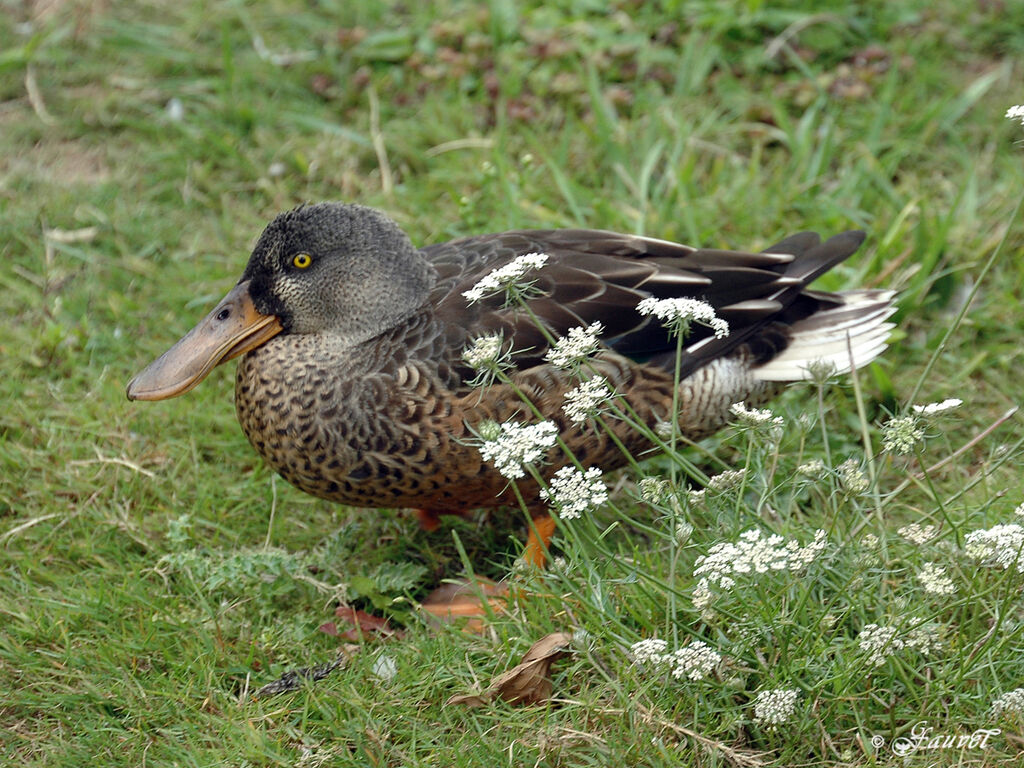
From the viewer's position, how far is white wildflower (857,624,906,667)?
2182 millimetres

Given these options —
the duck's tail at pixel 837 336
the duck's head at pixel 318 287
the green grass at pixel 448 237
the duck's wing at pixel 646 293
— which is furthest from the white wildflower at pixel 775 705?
the duck's head at pixel 318 287

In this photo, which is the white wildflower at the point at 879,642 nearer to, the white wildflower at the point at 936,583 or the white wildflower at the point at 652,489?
the white wildflower at the point at 936,583

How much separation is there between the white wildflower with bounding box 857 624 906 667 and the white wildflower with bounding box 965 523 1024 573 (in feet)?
0.73

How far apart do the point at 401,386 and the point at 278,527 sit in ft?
2.48

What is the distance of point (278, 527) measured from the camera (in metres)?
3.40

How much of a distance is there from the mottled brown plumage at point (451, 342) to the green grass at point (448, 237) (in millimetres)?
288

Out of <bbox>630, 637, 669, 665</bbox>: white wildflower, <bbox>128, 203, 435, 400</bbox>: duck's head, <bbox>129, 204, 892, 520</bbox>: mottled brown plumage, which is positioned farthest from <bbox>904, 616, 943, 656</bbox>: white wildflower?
<bbox>128, 203, 435, 400</bbox>: duck's head

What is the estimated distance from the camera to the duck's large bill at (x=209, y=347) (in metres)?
3.09

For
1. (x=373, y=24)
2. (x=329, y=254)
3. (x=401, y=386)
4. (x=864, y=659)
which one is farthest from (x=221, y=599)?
(x=373, y=24)

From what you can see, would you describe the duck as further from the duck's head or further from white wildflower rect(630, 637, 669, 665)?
white wildflower rect(630, 637, 669, 665)

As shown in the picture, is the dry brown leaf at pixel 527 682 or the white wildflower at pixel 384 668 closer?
the dry brown leaf at pixel 527 682

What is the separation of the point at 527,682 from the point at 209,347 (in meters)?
1.32

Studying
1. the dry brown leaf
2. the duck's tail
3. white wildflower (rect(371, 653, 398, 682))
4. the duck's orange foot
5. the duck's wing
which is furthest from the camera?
the duck's tail

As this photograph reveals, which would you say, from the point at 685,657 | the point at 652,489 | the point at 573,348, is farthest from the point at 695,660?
the point at 573,348
